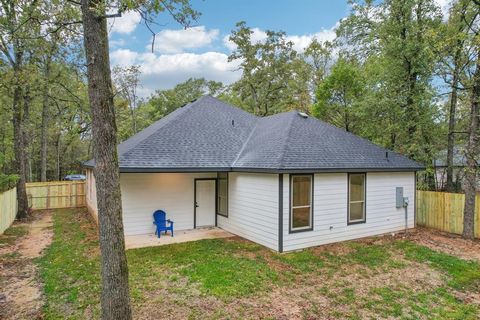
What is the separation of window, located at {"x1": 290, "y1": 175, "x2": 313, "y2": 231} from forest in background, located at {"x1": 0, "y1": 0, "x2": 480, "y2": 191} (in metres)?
5.83

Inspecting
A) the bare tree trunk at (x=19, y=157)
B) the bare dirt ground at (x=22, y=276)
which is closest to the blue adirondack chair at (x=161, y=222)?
the bare dirt ground at (x=22, y=276)

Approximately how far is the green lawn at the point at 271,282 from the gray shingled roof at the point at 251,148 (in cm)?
243

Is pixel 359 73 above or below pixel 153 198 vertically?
above

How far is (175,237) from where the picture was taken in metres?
9.59

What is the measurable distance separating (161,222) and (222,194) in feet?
7.84

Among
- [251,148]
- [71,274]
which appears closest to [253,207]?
[251,148]

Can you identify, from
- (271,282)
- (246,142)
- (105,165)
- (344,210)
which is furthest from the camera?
(246,142)

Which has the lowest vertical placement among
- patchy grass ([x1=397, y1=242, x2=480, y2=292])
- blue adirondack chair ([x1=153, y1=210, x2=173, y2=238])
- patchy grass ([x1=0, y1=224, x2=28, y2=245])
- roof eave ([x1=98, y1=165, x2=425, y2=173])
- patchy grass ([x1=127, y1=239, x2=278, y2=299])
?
patchy grass ([x1=397, y1=242, x2=480, y2=292])

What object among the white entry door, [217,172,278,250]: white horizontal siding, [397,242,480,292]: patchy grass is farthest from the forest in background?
[217,172,278,250]: white horizontal siding

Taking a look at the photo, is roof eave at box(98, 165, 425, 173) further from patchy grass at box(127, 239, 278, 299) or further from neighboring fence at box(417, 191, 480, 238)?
patchy grass at box(127, 239, 278, 299)

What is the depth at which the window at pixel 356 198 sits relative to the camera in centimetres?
948

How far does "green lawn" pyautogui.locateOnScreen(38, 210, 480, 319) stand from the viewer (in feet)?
16.4

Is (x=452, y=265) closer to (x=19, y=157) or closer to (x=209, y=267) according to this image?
(x=209, y=267)

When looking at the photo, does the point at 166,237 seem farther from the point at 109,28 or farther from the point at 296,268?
the point at 109,28
